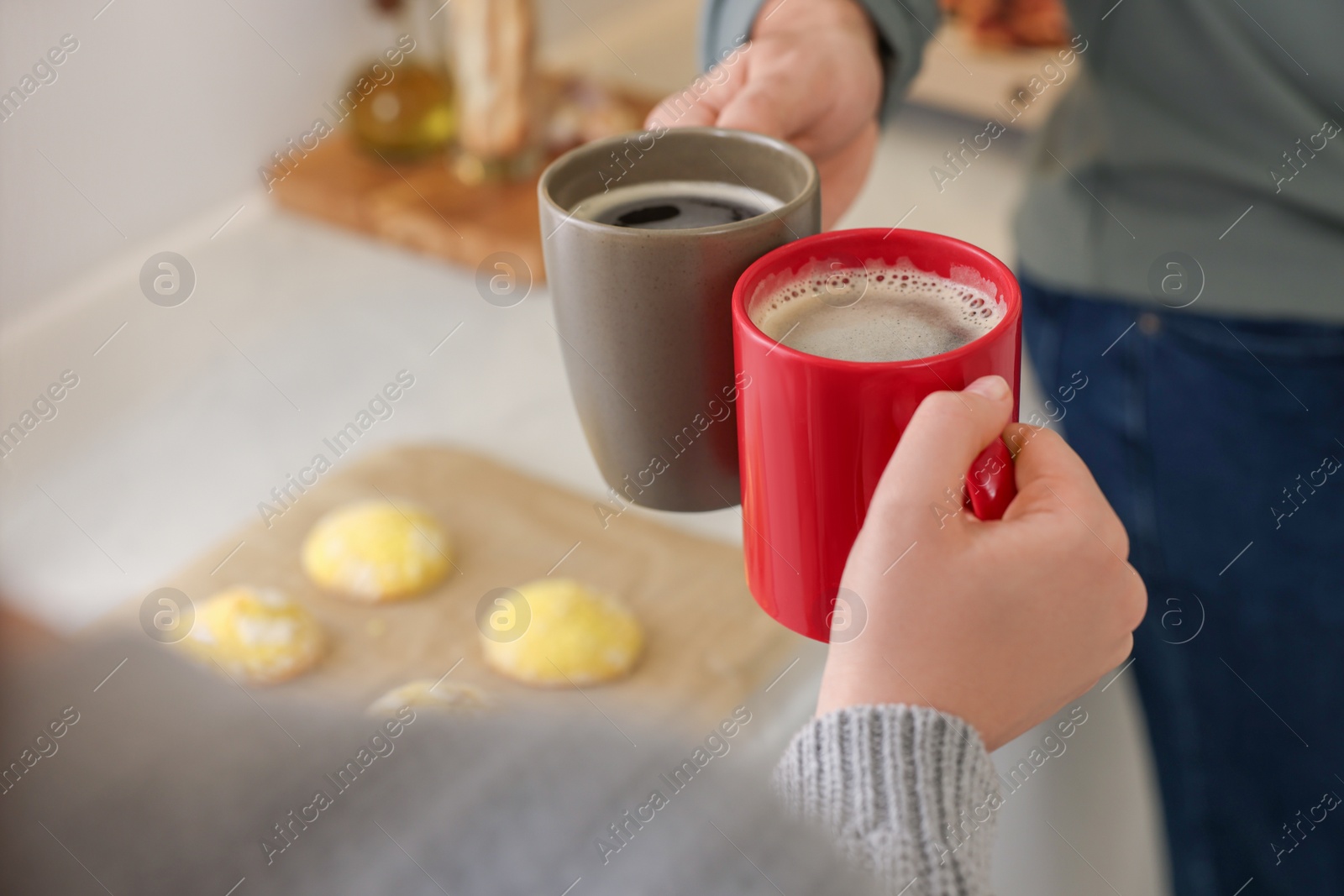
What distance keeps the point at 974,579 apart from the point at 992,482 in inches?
1.6

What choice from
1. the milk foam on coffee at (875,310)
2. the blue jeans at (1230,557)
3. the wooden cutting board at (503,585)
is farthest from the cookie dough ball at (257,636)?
the blue jeans at (1230,557)

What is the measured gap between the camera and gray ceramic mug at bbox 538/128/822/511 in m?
0.37

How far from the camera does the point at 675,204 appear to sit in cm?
43

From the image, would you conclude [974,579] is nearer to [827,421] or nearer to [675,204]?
[827,421]

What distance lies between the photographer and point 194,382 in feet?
3.16

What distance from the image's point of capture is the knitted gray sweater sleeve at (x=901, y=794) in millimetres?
309

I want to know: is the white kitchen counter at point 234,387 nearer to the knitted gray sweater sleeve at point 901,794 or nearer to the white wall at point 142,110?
the white wall at point 142,110

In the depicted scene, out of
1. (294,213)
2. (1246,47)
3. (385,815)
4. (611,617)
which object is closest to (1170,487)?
(1246,47)

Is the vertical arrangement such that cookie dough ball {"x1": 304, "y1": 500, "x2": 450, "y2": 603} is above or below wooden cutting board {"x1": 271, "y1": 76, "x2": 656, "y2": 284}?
below

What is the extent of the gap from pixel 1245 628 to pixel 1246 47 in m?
0.35

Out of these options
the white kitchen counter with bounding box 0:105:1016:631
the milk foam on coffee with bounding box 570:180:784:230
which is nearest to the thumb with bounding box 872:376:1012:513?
the milk foam on coffee with bounding box 570:180:784:230

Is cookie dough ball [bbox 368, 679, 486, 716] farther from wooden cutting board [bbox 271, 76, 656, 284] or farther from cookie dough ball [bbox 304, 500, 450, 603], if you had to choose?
wooden cutting board [bbox 271, 76, 656, 284]

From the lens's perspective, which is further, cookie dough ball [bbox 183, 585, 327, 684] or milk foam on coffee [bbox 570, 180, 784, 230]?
cookie dough ball [bbox 183, 585, 327, 684]

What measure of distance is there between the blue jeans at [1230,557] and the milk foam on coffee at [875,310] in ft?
1.34
